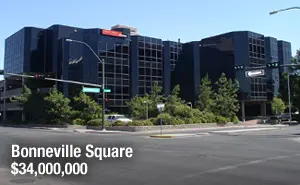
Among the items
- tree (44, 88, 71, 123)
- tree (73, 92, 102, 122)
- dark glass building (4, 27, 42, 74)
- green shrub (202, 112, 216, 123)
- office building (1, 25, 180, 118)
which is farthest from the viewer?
dark glass building (4, 27, 42, 74)

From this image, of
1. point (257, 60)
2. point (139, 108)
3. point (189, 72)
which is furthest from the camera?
point (189, 72)

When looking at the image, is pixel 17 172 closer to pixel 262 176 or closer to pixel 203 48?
pixel 262 176

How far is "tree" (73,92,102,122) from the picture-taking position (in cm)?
4622

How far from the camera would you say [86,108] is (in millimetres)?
46719

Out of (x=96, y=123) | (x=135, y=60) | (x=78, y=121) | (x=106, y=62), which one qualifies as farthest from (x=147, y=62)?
(x=96, y=123)

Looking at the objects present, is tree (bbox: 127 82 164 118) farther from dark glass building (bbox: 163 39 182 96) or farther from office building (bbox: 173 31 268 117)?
office building (bbox: 173 31 268 117)

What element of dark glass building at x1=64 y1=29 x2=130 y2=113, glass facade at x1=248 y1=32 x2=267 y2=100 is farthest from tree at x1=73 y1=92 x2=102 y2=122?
glass facade at x1=248 y1=32 x2=267 y2=100

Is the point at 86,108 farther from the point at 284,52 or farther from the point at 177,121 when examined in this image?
the point at 284,52

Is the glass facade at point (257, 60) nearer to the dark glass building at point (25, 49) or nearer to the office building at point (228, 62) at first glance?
the office building at point (228, 62)

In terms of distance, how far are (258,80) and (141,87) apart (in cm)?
2253

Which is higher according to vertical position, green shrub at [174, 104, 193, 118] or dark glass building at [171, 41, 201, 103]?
dark glass building at [171, 41, 201, 103]

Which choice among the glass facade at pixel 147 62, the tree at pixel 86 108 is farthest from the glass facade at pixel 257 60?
the tree at pixel 86 108

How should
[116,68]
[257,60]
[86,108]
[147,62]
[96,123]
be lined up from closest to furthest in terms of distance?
[96,123], [86,108], [116,68], [257,60], [147,62]

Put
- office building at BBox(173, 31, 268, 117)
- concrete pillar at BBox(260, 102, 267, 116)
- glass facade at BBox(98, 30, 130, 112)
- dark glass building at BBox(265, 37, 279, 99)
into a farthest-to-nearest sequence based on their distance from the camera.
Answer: concrete pillar at BBox(260, 102, 267, 116) < dark glass building at BBox(265, 37, 279, 99) < office building at BBox(173, 31, 268, 117) < glass facade at BBox(98, 30, 130, 112)
